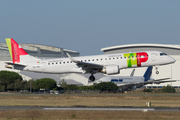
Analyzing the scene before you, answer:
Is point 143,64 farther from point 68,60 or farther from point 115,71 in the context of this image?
point 68,60

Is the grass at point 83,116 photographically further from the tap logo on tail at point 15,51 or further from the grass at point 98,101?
the tap logo on tail at point 15,51

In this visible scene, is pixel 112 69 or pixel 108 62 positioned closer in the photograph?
pixel 112 69

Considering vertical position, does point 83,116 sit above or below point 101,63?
below

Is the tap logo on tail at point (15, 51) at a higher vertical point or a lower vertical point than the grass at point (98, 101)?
higher

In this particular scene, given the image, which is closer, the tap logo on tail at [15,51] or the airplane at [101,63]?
the airplane at [101,63]

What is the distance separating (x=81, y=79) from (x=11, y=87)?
83.3ft

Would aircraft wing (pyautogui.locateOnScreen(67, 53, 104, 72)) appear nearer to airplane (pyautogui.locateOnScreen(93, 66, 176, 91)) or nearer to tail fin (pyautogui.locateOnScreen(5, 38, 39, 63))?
tail fin (pyautogui.locateOnScreen(5, 38, 39, 63))

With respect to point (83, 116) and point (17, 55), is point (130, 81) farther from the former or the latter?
point (83, 116)

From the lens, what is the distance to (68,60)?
4319 centimetres

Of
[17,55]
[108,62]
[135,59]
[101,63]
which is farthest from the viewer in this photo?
[17,55]

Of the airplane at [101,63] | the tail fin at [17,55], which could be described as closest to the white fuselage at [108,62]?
the airplane at [101,63]

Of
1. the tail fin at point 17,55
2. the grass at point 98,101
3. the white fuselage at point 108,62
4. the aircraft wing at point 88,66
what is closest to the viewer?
the grass at point 98,101

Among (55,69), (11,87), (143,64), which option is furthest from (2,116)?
(11,87)

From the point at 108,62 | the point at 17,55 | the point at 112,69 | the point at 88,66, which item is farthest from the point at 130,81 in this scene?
the point at 17,55
